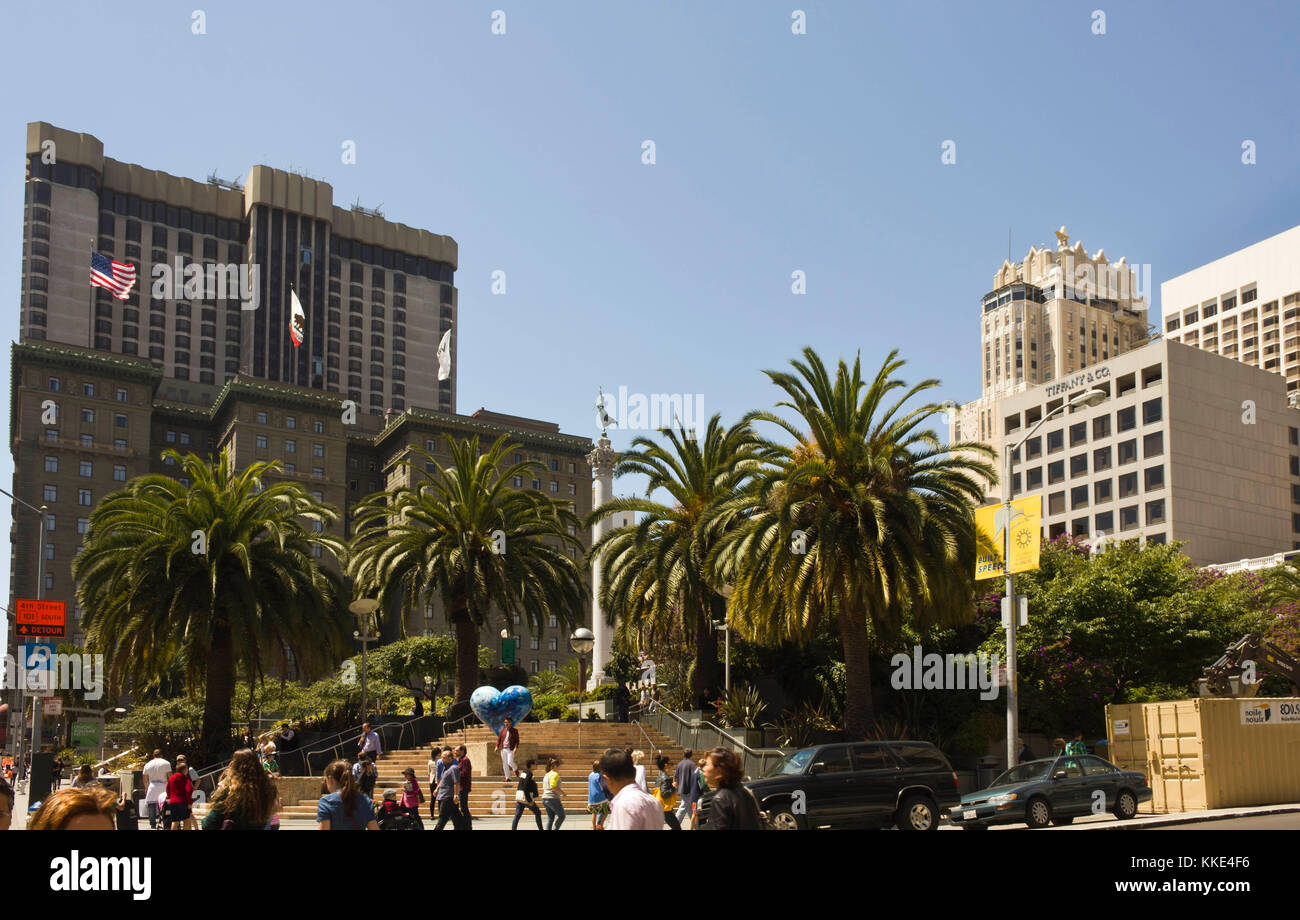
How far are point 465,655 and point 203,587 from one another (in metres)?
9.49

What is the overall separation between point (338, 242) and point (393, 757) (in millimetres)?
129365

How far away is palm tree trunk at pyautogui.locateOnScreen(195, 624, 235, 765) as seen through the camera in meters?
35.5

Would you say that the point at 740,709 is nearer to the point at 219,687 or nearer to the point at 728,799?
the point at 219,687

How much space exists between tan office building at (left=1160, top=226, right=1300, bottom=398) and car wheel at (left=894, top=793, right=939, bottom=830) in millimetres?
132105

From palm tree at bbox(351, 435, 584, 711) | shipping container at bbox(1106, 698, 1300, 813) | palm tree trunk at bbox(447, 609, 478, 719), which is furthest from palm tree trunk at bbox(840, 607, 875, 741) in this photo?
palm tree trunk at bbox(447, 609, 478, 719)

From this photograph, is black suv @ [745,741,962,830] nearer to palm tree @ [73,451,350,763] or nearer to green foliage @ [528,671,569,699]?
palm tree @ [73,451,350,763]

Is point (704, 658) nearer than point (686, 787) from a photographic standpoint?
No

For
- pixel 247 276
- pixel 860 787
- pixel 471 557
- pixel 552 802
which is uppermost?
pixel 247 276

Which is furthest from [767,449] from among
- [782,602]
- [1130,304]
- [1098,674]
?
[1130,304]

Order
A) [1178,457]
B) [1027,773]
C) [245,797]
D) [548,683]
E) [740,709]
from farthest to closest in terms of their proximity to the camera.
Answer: [1178,457], [548,683], [740,709], [1027,773], [245,797]

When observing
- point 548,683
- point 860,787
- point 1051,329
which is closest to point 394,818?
point 860,787

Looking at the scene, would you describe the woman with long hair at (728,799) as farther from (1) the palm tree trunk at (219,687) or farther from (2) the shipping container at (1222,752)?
(1) the palm tree trunk at (219,687)

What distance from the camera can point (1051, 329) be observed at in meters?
165

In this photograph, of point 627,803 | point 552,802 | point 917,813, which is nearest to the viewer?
point 627,803
